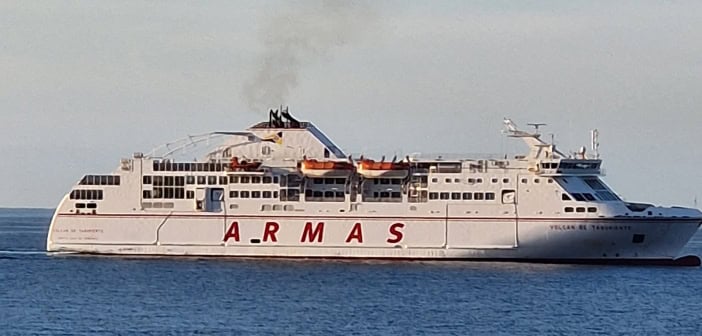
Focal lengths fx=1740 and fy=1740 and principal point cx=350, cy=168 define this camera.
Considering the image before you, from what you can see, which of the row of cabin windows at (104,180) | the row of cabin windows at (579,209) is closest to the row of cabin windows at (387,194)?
the row of cabin windows at (579,209)

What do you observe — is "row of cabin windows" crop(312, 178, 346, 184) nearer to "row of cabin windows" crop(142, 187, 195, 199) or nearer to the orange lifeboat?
the orange lifeboat

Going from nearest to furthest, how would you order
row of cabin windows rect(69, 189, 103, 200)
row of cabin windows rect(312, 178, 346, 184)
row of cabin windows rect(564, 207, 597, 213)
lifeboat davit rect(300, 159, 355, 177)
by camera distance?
1. row of cabin windows rect(564, 207, 597, 213)
2. lifeboat davit rect(300, 159, 355, 177)
3. row of cabin windows rect(312, 178, 346, 184)
4. row of cabin windows rect(69, 189, 103, 200)

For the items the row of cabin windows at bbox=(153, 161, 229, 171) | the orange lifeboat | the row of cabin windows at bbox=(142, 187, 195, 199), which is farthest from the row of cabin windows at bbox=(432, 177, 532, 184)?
the row of cabin windows at bbox=(142, 187, 195, 199)

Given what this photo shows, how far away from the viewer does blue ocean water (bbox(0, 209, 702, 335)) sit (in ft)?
151

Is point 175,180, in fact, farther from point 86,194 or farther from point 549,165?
point 549,165

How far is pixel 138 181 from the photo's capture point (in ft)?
218

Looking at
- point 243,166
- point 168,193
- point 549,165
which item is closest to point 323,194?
point 243,166

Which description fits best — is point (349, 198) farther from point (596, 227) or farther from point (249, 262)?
point (596, 227)

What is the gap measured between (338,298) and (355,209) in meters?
12.1

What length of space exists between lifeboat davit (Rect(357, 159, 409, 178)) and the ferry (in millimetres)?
53

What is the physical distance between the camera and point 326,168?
2571 inches

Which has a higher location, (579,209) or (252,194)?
(252,194)

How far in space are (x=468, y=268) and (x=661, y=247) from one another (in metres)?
7.49

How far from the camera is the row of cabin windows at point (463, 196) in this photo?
63938 mm
